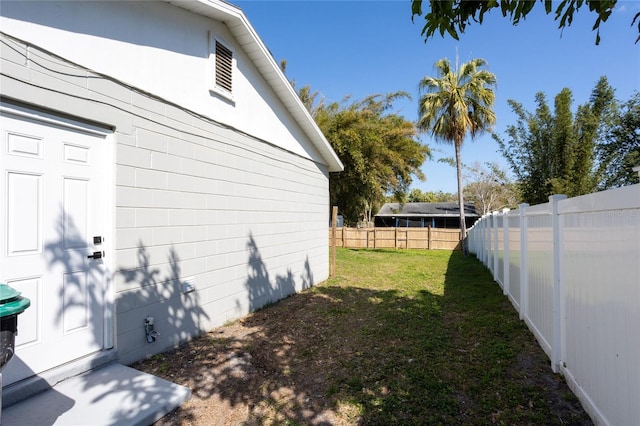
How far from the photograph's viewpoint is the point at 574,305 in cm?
287

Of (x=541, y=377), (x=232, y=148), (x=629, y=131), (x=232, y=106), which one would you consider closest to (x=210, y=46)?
(x=232, y=106)

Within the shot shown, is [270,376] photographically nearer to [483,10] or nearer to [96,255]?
[96,255]

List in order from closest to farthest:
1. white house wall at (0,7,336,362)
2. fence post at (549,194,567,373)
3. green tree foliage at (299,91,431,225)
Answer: fence post at (549,194,567,373) < white house wall at (0,7,336,362) < green tree foliage at (299,91,431,225)

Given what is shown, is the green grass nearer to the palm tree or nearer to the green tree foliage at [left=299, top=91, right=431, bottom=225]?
the palm tree

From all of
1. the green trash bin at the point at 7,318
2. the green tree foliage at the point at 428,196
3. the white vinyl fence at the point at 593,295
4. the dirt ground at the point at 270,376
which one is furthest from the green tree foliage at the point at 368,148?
the green tree foliage at the point at 428,196

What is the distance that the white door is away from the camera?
296 cm

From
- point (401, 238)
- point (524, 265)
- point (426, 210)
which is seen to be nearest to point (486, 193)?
point (426, 210)

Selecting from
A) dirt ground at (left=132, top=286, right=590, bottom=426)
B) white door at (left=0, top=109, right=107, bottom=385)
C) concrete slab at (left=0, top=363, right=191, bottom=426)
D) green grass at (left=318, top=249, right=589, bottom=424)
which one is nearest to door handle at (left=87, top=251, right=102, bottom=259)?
white door at (left=0, top=109, right=107, bottom=385)

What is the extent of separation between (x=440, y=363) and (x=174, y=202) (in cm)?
393

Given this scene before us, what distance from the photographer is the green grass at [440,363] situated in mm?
2928

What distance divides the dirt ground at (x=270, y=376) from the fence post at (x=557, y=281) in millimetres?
303

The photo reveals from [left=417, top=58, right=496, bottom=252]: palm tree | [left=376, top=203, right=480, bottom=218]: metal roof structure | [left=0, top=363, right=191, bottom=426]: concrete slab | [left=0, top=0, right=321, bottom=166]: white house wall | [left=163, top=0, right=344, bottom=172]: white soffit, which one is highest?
[left=417, top=58, right=496, bottom=252]: palm tree

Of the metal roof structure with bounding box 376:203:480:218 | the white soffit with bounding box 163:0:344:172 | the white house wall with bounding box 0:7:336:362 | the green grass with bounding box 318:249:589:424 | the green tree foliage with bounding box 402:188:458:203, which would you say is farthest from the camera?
the green tree foliage with bounding box 402:188:458:203

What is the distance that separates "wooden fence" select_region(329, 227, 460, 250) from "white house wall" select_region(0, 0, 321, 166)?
1425cm
